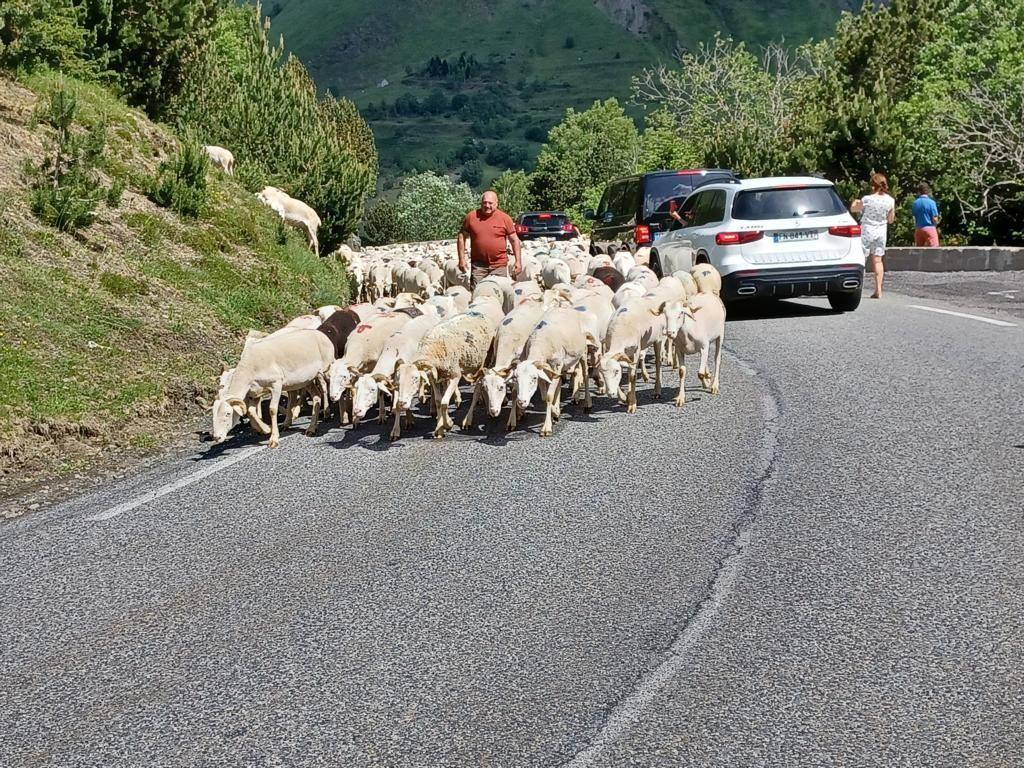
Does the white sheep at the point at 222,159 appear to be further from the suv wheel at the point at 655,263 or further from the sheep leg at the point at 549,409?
the sheep leg at the point at 549,409

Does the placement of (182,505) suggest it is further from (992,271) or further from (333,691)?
(992,271)

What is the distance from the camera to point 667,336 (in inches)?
452

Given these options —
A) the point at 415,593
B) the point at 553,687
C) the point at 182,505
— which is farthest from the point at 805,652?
the point at 182,505

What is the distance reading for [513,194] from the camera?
4998 inches

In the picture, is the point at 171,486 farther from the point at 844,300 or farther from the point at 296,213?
the point at 296,213

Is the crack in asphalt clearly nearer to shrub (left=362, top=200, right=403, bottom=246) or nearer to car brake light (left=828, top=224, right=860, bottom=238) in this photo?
car brake light (left=828, top=224, right=860, bottom=238)

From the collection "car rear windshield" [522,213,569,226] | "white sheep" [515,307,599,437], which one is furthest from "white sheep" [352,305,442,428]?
"car rear windshield" [522,213,569,226]

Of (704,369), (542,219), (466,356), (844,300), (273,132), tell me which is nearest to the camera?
(466,356)

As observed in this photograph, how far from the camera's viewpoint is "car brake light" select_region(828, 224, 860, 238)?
Answer: 17.1 meters

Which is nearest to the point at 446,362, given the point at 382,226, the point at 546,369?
the point at 546,369

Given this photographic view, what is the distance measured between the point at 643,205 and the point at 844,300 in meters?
5.10

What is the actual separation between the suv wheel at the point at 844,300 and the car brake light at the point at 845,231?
818mm

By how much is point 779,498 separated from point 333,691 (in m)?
3.61

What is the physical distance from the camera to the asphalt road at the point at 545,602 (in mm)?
4500
